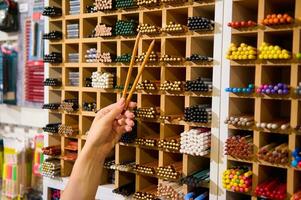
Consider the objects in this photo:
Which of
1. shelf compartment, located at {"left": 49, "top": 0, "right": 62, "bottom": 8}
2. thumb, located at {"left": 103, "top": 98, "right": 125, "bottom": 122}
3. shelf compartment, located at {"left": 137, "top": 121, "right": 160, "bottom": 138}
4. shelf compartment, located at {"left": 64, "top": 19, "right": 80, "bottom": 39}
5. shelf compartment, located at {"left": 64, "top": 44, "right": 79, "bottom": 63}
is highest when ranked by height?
shelf compartment, located at {"left": 49, "top": 0, "right": 62, "bottom": 8}

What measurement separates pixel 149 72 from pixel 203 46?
270 millimetres

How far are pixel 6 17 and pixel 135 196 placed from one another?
1622 millimetres

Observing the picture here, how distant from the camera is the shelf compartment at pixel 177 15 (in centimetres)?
156

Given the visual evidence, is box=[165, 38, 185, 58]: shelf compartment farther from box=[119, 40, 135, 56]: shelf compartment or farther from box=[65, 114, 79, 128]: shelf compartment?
box=[65, 114, 79, 128]: shelf compartment

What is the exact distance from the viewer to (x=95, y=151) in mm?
1315

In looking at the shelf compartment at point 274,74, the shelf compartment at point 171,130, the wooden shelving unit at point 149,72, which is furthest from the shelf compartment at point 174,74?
the shelf compartment at point 274,74

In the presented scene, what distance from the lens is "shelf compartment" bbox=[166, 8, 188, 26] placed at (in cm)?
156

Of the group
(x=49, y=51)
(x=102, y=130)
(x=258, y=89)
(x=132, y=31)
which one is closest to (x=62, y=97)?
(x=49, y=51)

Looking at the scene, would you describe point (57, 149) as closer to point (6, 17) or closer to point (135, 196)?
point (135, 196)

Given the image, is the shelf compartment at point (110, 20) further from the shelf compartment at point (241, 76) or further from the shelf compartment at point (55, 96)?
the shelf compartment at point (241, 76)

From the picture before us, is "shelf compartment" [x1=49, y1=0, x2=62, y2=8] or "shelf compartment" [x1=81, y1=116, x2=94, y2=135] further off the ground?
"shelf compartment" [x1=49, y1=0, x2=62, y2=8]

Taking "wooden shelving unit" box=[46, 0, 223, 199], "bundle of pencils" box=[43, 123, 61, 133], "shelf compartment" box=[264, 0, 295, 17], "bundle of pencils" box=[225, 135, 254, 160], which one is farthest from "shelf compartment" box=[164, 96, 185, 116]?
Result: "bundle of pencils" box=[43, 123, 61, 133]

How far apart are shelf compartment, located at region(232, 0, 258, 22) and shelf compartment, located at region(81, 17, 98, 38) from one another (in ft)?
2.49

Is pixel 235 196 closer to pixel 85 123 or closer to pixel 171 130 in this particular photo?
pixel 171 130
